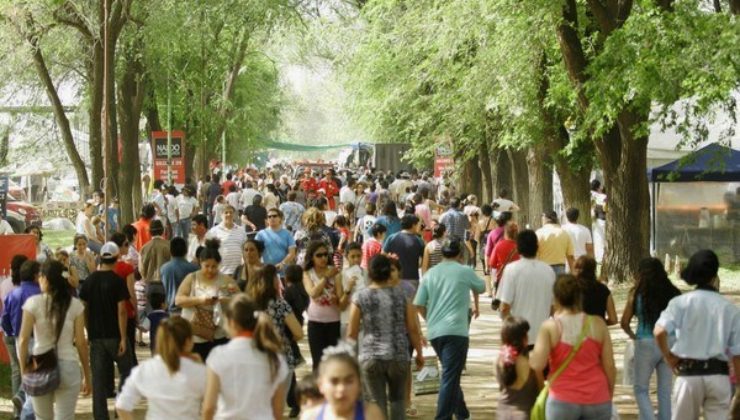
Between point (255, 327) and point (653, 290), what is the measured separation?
369 cm

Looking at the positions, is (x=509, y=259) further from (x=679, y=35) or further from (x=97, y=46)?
(x=97, y=46)

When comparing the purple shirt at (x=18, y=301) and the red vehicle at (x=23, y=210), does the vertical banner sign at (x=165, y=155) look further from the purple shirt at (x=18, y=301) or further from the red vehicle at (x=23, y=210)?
the purple shirt at (x=18, y=301)

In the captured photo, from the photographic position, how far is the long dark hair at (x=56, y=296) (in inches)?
409

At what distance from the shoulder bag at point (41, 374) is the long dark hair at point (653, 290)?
13.4ft

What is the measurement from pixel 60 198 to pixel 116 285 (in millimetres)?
49013

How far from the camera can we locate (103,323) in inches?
470

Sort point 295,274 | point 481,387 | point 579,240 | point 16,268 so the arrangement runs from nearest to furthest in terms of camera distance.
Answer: point 16,268 < point 295,274 < point 481,387 < point 579,240

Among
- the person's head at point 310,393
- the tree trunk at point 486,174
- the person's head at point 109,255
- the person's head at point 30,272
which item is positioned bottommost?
the person's head at point 310,393

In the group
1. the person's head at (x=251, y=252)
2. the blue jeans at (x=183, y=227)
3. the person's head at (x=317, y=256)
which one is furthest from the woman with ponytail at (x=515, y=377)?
the blue jeans at (x=183, y=227)

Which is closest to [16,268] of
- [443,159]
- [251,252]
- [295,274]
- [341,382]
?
[295,274]

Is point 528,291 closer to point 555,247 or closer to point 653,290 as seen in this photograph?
point 653,290

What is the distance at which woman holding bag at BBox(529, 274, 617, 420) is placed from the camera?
8562mm

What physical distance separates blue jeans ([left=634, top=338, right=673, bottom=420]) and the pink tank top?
195cm

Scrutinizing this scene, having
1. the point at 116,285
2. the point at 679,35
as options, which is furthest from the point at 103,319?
the point at 679,35
